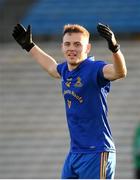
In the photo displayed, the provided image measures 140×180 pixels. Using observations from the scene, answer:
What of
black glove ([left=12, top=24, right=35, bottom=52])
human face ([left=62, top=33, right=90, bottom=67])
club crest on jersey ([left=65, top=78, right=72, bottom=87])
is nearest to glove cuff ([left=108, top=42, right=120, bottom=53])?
human face ([left=62, top=33, right=90, bottom=67])

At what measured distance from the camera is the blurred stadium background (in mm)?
12703

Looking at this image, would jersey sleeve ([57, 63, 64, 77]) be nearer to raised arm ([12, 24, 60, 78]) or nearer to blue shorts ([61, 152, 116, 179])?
raised arm ([12, 24, 60, 78])

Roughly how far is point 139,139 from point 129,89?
0.93 metres

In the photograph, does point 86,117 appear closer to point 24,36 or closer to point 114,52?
point 114,52

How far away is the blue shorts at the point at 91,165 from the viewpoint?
638 cm

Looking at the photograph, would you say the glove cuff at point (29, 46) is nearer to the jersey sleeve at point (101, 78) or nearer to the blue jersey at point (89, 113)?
the blue jersey at point (89, 113)

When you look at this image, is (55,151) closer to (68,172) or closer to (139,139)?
(139,139)

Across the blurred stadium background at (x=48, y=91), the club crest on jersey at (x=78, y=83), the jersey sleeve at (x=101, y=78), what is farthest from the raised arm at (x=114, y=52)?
the blurred stadium background at (x=48, y=91)

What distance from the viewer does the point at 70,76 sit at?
6.52m

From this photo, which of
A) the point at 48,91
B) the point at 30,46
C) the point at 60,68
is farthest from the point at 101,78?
the point at 48,91

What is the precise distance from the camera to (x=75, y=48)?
646 cm

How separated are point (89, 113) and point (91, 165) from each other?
1.22 ft

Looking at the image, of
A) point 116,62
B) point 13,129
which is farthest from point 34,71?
point 116,62

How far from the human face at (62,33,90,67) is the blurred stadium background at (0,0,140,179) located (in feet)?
20.1
